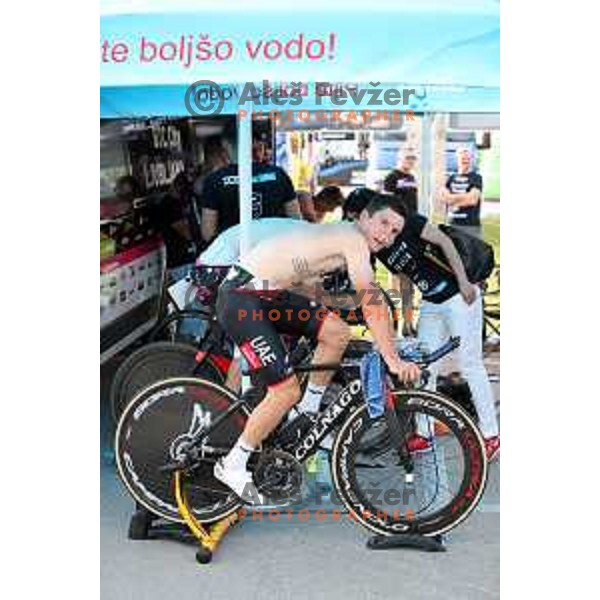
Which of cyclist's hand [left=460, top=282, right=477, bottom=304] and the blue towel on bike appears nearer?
the blue towel on bike

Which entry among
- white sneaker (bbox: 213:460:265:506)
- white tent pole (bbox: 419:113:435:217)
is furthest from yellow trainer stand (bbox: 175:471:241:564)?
white tent pole (bbox: 419:113:435:217)

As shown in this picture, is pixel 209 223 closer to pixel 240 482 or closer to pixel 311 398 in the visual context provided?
pixel 311 398

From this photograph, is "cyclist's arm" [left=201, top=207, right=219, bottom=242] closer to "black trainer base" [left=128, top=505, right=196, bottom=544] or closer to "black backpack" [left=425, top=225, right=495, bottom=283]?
"black backpack" [left=425, top=225, right=495, bottom=283]

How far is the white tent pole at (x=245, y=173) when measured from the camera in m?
6.27

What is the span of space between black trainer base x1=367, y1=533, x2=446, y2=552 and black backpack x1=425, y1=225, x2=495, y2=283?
1.27 m

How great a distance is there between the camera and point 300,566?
20.6 ft

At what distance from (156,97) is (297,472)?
1759mm

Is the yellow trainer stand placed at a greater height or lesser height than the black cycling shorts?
lesser

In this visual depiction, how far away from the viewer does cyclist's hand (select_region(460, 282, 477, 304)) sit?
6.81 m

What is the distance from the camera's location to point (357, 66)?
5.87 metres

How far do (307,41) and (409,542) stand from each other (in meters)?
2.25

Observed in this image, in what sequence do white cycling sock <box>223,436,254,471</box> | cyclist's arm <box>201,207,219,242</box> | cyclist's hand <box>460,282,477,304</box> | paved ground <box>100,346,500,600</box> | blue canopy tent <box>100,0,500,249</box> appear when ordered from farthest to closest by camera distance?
cyclist's hand <box>460,282,477,304</box>
cyclist's arm <box>201,207,219,242</box>
white cycling sock <box>223,436,254,471</box>
paved ground <box>100,346,500,600</box>
blue canopy tent <box>100,0,500,249</box>
